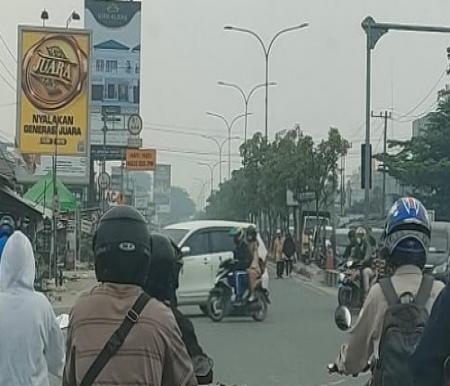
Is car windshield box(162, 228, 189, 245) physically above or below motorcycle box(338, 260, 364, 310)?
above

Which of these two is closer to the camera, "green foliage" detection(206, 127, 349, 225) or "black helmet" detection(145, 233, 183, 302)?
"black helmet" detection(145, 233, 183, 302)

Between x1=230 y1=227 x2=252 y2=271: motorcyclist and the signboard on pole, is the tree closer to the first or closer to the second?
the signboard on pole

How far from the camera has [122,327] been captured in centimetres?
417

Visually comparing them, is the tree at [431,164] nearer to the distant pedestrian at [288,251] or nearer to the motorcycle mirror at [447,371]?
the distant pedestrian at [288,251]

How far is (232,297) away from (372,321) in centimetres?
1683

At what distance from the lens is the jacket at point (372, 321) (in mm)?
4898

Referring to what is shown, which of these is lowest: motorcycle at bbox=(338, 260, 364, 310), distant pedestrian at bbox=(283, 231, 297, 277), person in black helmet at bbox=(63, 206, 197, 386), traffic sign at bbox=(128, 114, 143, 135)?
distant pedestrian at bbox=(283, 231, 297, 277)

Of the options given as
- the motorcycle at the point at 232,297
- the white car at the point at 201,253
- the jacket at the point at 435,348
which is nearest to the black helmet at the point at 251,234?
the white car at the point at 201,253

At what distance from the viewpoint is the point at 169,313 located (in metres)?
4.29

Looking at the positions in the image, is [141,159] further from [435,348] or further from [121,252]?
[435,348]

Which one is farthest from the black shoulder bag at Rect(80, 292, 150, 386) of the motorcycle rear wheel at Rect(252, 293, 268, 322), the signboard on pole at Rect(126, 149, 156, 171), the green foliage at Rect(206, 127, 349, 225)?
the green foliage at Rect(206, 127, 349, 225)

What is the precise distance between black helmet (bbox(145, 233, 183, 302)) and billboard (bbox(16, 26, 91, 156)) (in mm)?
30393

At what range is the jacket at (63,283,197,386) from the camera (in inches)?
163

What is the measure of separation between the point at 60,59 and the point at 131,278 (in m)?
31.2
